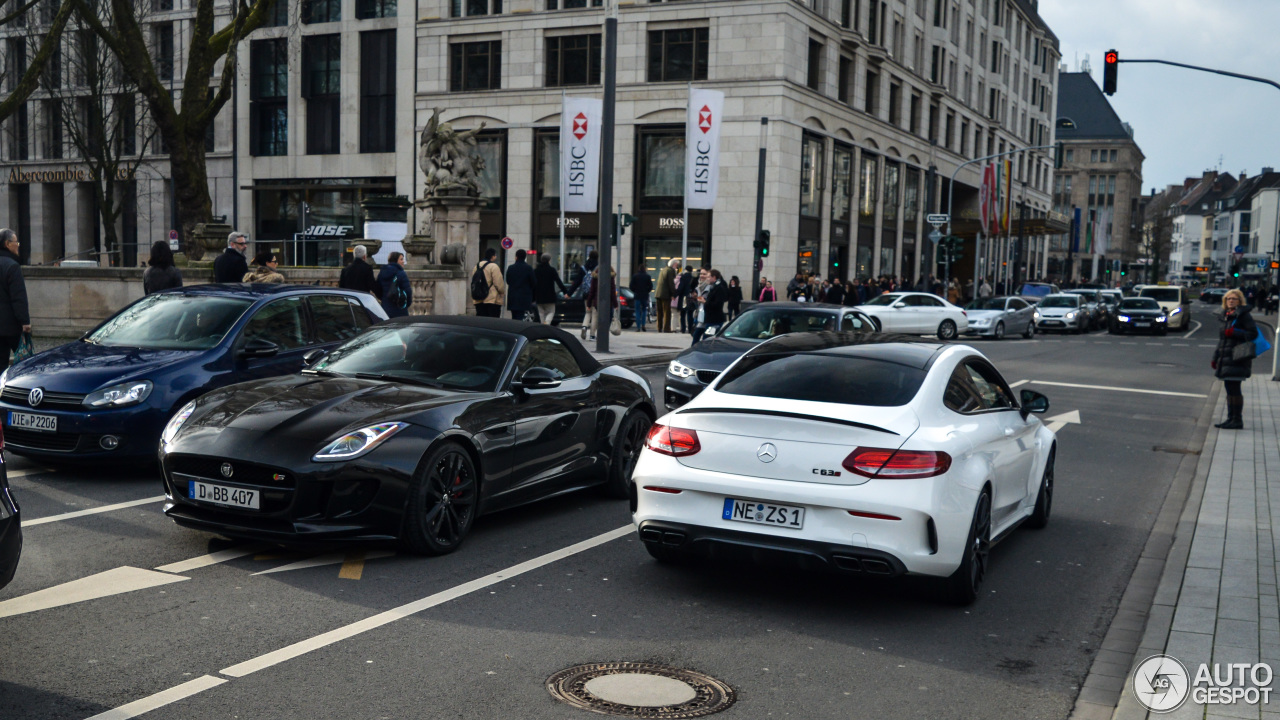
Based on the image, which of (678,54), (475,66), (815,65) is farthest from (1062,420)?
(475,66)

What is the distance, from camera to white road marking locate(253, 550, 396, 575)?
21.2 feet

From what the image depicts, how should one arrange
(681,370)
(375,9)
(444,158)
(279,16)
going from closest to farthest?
(681,370) → (444,158) → (375,9) → (279,16)

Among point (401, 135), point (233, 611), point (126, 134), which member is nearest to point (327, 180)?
point (401, 135)

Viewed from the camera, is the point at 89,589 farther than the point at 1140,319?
No

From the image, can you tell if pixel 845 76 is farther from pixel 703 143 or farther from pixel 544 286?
pixel 544 286

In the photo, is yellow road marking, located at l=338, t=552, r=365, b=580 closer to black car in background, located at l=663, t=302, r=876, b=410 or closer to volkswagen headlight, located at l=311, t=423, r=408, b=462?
volkswagen headlight, located at l=311, t=423, r=408, b=462

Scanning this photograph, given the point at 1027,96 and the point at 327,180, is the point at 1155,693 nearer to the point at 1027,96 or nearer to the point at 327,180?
the point at 327,180

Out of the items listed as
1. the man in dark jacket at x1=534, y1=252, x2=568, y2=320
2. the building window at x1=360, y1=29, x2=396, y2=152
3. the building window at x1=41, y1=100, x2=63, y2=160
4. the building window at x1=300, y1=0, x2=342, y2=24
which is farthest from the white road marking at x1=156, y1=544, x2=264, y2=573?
the building window at x1=41, y1=100, x2=63, y2=160

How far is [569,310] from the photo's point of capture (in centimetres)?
3466

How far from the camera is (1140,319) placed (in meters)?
43.2

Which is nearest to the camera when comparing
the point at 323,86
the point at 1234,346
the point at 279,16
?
the point at 1234,346

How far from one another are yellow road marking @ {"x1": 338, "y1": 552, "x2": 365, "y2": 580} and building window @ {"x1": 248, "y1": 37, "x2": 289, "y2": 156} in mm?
51035

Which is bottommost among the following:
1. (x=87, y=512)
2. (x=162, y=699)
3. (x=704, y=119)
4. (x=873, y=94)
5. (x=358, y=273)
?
(x=87, y=512)

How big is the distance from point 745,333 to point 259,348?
265 inches
